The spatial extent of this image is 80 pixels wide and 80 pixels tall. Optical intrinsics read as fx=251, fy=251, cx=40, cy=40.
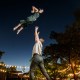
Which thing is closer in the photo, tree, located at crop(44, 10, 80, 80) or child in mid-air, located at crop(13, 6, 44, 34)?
child in mid-air, located at crop(13, 6, 44, 34)

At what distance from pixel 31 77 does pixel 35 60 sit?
A: 2.17 feet

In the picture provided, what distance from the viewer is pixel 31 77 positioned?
9.50 meters

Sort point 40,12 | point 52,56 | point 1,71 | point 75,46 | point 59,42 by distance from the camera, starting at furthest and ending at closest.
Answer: point 1,71 → point 52,56 → point 59,42 → point 75,46 → point 40,12

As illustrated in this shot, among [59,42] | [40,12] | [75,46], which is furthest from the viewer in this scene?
[59,42]

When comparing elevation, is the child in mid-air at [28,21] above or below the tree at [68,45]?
below

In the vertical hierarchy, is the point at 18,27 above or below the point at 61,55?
below

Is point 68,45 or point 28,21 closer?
point 28,21

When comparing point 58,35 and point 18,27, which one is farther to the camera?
point 58,35

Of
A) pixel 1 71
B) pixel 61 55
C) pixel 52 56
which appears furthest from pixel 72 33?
pixel 1 71

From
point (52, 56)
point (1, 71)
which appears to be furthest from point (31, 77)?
point (1, 71)

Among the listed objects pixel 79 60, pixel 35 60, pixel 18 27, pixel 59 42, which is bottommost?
pixel 35 60

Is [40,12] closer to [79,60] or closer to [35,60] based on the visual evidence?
[35,60]

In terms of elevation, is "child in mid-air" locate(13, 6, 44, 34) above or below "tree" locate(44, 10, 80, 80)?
below

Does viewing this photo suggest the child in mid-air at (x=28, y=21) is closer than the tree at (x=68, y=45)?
Yes
